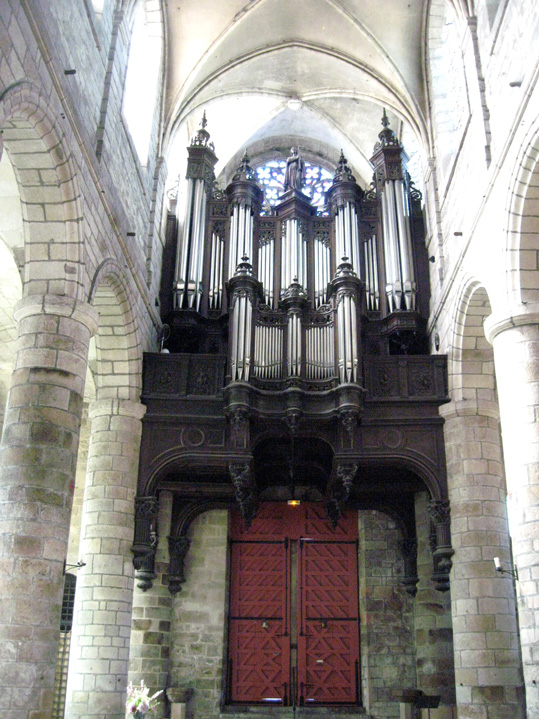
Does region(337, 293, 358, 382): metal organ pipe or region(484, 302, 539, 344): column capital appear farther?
region(337, 293, 358, 382): metal organ pipe

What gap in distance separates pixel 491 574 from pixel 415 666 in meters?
4.43

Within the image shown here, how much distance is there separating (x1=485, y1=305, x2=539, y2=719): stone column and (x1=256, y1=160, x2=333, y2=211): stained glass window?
11210 mm

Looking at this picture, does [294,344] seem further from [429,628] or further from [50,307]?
[429,628]

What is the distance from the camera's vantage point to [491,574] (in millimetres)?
11617

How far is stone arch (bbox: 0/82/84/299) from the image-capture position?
924 centimetres

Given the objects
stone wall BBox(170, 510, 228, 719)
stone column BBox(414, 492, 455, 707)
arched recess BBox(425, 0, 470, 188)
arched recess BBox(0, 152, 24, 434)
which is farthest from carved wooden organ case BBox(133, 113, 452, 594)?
arched recess BBox(0, 152, 24, 434)

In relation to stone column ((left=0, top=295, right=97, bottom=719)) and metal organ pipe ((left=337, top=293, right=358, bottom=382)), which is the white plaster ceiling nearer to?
metal organ pipe ((left=337, top=293, right=358, bottom=382))

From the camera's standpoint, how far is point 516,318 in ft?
31.4

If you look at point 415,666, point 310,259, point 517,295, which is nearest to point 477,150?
point 517,295

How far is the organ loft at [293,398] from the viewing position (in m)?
12.9

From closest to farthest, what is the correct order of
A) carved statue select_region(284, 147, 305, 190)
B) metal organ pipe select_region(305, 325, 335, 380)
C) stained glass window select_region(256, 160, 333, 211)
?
metal organ pipe select_region(305, 325, 335, 380) < carved statue select_region(284, 147, 305, 190) < stained glass window select_region(256, 160, 333, 211)

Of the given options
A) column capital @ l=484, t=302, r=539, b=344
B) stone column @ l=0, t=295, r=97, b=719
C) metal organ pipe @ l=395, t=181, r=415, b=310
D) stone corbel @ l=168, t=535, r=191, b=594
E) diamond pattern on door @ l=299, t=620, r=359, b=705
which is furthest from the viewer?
stone corbel @ l=168, t=535, r=191, b=594

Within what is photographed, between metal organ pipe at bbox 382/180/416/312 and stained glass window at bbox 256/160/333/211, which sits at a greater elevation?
stained glass window at bbox 256/160/333/211

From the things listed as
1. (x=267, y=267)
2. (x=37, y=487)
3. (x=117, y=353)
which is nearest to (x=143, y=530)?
(x=117, y=353)
